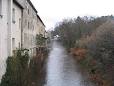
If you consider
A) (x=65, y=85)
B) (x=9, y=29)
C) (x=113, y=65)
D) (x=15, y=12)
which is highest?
(x=15, y=12)

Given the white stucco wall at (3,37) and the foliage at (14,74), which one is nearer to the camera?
the white stucco wall at (3,37)

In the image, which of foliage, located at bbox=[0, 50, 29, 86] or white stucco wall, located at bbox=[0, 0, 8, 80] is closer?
white stucco wall, located at bbox=[0, 0, 8, 80]

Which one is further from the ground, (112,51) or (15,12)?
(15,12)

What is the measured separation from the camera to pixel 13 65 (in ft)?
A: 70.2

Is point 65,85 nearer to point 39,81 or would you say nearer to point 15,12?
point 39,81

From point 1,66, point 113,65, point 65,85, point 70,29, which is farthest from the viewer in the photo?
point 70,29

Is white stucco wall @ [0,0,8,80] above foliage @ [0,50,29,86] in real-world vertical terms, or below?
above

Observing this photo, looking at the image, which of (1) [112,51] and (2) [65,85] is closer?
(1) [112,51]

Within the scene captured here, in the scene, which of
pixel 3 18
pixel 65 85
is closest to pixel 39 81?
pixel 65 85

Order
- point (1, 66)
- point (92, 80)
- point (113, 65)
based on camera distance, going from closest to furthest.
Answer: point (1, 66) → point (113, 65) → point (92, 80)

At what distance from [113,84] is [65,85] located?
585 centimetres

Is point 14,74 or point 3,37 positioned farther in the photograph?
point 14,74

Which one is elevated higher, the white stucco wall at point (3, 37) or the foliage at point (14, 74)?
the white stucco wall at point (3, 37)

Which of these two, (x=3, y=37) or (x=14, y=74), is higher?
(x=3, y=37)
